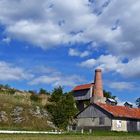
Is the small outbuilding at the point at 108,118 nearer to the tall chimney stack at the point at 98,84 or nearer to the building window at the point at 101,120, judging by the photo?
the building window at the point at 101,120

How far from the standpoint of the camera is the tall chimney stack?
102m

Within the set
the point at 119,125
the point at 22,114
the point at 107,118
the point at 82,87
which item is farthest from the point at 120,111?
the point at 82,87

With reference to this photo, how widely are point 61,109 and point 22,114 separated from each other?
814 centimetres

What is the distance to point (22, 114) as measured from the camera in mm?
76312

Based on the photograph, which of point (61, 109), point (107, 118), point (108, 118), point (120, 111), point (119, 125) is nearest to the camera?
point (61, 109)

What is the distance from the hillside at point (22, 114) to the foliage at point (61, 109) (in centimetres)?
141

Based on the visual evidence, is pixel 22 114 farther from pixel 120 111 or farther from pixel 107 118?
pixel 120 111

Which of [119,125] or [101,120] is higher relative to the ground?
[101,120]

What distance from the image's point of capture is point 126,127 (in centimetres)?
8388


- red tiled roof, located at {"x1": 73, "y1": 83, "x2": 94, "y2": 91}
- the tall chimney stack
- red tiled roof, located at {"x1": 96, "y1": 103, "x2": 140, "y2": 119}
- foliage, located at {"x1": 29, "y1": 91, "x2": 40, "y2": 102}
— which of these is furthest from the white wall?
red tiled roof, located at {"x1": 73, "y1": 83, "x2": 94, "y2": 91}

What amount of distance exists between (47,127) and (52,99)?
1029 centimetres

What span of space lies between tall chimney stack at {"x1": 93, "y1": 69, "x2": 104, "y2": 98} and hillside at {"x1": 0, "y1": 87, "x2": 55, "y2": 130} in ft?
69.8

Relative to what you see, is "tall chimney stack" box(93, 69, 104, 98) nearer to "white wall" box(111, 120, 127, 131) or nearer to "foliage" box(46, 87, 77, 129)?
"white wall" box(111, 120, 127, 131)

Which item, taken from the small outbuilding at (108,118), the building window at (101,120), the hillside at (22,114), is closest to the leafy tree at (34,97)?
the hillside at (22,114)
